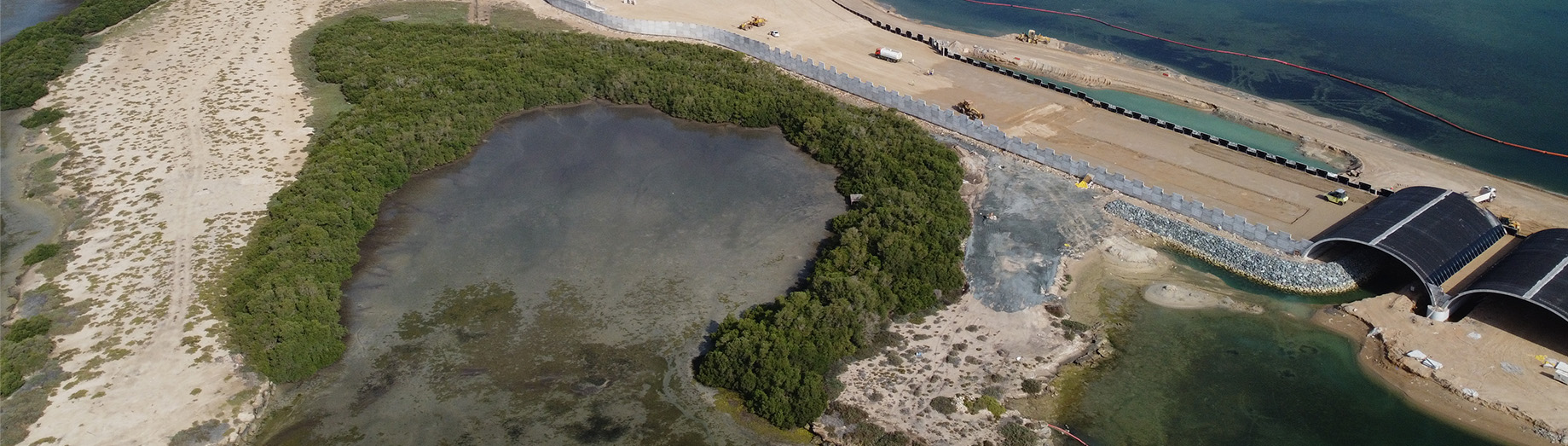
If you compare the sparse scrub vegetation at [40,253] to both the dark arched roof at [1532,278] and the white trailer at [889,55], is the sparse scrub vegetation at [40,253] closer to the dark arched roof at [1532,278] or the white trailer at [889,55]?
the white trailer at [889,55]

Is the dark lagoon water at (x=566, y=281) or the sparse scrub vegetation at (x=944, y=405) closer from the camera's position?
the sparse scrub vegetation at (x=944, y=405)

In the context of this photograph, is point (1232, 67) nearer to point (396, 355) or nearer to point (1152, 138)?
point (1152, 138)

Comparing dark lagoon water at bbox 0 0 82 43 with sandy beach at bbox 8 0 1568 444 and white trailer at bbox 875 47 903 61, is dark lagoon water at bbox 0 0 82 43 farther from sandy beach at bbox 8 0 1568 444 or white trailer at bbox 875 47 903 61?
white trailer at bbox 875 47 903 61

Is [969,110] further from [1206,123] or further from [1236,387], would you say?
[1236,387]

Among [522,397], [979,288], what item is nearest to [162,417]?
[522,397]

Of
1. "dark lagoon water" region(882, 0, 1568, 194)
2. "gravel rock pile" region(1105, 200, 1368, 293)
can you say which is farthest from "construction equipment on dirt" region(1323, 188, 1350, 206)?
"dark lagoon water" region(882, 0, 1568, 194)

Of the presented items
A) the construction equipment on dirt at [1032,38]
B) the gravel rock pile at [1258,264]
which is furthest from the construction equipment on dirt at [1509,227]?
the construction equipment on dirt at [1032,38]
